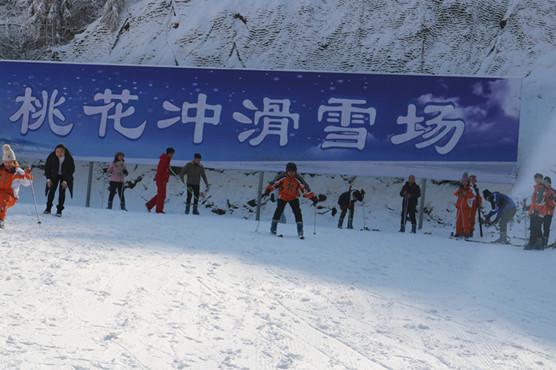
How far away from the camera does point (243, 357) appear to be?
391cm

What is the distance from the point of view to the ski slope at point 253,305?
394 cm

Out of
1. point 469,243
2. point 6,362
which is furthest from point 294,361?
point 469,243

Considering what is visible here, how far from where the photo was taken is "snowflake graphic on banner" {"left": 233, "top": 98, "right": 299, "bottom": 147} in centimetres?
1703

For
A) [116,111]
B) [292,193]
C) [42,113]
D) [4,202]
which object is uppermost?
[116,111]

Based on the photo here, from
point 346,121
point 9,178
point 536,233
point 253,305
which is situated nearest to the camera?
point 253,305

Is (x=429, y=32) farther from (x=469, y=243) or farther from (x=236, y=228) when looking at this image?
(x=236, y=228)

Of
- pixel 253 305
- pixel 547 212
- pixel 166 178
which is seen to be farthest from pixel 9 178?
pixel 547 212

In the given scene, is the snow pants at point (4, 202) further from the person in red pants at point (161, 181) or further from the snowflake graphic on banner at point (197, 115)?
the snowflake graphic on banner at point (197, 115)

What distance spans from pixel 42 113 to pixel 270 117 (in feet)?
24.6

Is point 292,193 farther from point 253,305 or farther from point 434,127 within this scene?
point 434,127

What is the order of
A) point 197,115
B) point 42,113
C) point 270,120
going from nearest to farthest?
point 270,120 → point 197,115 → point 42,113

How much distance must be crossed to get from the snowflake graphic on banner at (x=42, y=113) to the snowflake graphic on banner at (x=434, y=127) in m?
10.4

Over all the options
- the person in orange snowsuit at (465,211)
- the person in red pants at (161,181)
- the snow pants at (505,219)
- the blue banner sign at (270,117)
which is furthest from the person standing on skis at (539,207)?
the person in red pants at (161,181)

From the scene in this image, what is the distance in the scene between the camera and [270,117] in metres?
17.2
